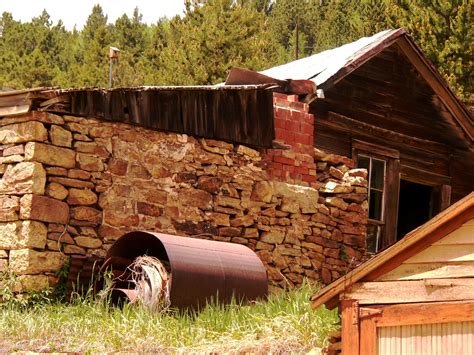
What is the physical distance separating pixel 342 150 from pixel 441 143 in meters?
2.52

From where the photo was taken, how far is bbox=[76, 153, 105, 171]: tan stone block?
12.5 metres

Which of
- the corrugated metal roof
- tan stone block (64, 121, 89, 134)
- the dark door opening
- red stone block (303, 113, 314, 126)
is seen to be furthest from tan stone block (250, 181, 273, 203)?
the dark door opening

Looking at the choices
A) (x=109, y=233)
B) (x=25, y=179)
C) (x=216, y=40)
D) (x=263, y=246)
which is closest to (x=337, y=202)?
(x=263, y=246)

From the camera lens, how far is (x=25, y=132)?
39.9ft

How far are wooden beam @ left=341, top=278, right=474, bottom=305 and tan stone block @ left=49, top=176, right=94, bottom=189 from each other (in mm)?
4393

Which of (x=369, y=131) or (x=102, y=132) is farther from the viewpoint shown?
(x=369, y=131)

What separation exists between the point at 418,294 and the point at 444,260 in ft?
1.20

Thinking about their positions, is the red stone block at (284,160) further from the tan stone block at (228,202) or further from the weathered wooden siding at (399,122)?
the weathered wooden siding at (399,122)

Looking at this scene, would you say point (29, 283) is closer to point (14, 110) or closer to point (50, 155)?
point (50, 155)

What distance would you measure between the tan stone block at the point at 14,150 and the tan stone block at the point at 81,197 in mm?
722

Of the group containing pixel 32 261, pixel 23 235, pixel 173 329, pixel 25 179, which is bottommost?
pixel 173 329

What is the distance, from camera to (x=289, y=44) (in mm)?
49438

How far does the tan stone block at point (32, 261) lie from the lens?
11789 millimetres

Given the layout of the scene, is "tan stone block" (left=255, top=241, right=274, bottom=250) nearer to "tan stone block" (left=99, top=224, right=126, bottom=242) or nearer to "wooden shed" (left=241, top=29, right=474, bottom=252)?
"tan stone block" (left=99, top=224, right=126, bottom=242)
